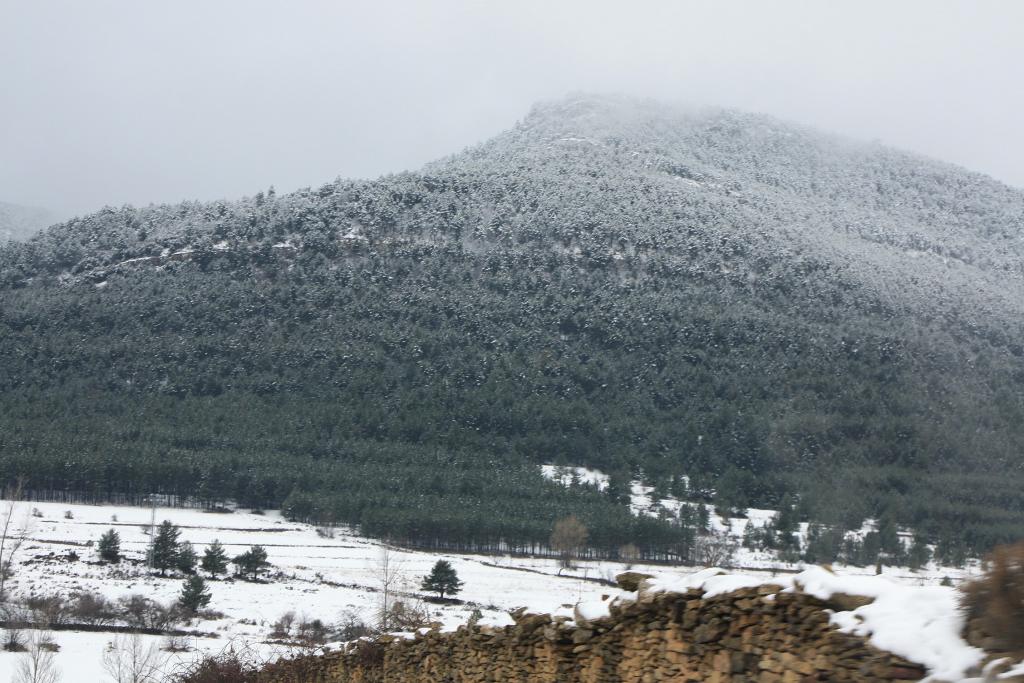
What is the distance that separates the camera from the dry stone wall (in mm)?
5094

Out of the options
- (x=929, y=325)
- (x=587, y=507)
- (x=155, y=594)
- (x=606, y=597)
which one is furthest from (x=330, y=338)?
(x=606, y=597)

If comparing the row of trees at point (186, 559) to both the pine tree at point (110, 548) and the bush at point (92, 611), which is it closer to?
the pine tree at point (110, 548)

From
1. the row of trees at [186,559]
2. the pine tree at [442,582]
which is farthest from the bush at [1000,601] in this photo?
the row of trees at [186,559]

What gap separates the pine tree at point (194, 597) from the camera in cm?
3869

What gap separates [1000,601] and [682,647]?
8.10 feet

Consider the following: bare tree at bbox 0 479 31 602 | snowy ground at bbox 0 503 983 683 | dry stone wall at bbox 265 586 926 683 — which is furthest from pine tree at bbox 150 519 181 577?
dry stone wall at bbox 265 586 926 683

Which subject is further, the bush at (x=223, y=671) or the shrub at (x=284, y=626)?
the shrub at (x=284, y=626)

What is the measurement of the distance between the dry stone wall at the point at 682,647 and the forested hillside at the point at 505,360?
33819 millimetres

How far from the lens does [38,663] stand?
24.6 m

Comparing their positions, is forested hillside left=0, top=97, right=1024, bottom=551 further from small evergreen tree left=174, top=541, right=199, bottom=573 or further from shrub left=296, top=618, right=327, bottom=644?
shrub left=296, top=618, right=327, bottom=644

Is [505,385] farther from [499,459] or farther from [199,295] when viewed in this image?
[199,295]

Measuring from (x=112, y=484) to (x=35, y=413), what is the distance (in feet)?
107

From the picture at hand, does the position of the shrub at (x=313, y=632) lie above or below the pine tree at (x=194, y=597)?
above

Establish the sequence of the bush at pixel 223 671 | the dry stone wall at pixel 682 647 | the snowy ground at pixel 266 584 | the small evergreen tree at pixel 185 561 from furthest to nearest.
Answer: the small evergreen tree at pixel 185 561, the snowy ground at pixel 266 584, the bush at pixel 223 671, the dry stone wall at pixel 682 647
